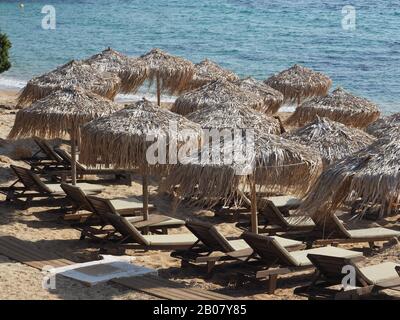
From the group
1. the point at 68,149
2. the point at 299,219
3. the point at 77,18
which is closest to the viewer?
the point at 299,219

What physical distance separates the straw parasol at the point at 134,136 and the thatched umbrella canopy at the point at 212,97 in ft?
12.5

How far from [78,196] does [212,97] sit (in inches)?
178

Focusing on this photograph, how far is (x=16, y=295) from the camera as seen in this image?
8.55m

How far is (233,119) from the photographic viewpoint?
39.3 feet

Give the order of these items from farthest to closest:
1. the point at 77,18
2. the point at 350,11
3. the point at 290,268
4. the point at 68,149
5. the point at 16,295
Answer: the point at 77,18 < the point at 350,11 < the point at 68,149 < the point at 290,268 < the point at 16,295

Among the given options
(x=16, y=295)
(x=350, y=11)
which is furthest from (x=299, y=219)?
(x=350, y=11)

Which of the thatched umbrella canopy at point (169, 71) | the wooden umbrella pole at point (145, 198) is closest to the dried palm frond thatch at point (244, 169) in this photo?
the wooden umbrella pole at point (145, 198)

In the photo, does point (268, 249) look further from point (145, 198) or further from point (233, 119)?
point (233, 119)

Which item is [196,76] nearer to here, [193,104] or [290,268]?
[193,104]

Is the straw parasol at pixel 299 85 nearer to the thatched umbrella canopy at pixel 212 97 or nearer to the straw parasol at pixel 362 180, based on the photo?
the thatched umbrella canopy at pixel 212 97

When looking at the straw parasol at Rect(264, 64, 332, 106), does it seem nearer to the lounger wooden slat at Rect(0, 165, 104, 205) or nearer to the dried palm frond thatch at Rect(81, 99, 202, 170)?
the lounger wooden slat at Rect(0, 165, 104, 205)

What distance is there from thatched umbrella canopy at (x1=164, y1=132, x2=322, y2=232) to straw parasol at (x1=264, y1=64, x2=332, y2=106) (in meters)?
8.96

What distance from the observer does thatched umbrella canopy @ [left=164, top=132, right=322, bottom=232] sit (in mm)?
10086
